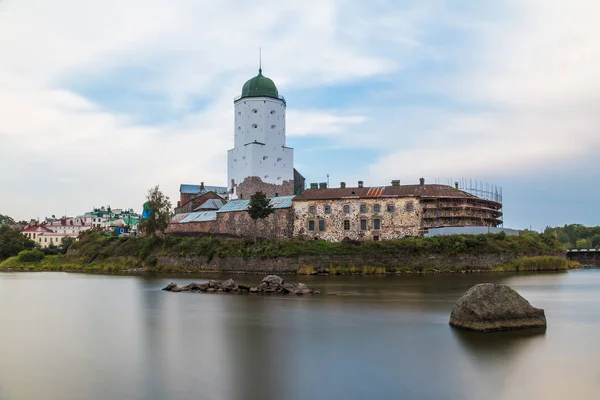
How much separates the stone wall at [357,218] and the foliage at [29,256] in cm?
3488

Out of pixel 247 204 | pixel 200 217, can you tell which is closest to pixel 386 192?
pixel 247 204

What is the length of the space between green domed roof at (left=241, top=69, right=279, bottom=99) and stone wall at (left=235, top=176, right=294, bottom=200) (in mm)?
10543

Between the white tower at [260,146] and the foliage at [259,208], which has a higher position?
the white tower at [260,146]

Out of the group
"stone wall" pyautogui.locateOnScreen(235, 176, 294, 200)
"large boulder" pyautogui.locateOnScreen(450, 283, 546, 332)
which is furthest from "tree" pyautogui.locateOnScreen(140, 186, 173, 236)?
"large boulder" pyautogui.locateOnScreen(450, 283, 546, 332)

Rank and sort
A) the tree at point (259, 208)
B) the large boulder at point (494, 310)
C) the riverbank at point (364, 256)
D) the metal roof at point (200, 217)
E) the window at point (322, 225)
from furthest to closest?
the metal roof at point (200, 217) → the window at point (322, 225) → the tree at point (259, 208) → the riverbank at point (364, 256) → the large boulder at point (494, 310)

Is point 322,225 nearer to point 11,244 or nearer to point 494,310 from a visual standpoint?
point 494,310

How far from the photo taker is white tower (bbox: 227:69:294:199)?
6506cm

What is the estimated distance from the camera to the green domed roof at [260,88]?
6662cm

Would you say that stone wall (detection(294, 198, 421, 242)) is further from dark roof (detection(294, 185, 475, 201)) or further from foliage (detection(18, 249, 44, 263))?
foliage (detection(18, 249, 44, 263))

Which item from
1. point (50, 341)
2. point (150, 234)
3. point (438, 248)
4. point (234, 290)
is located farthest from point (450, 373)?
point (150, 234)

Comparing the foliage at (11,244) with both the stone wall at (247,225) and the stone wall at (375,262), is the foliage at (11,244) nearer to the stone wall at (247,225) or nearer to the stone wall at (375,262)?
the stone wall at (247,225)

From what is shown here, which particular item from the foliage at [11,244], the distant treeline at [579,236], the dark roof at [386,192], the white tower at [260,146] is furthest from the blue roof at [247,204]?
the distant treeline at [579,236]

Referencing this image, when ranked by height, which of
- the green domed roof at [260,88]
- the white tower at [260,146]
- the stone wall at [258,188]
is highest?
the green domed roof at [260,88]

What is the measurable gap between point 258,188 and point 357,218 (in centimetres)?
1754
